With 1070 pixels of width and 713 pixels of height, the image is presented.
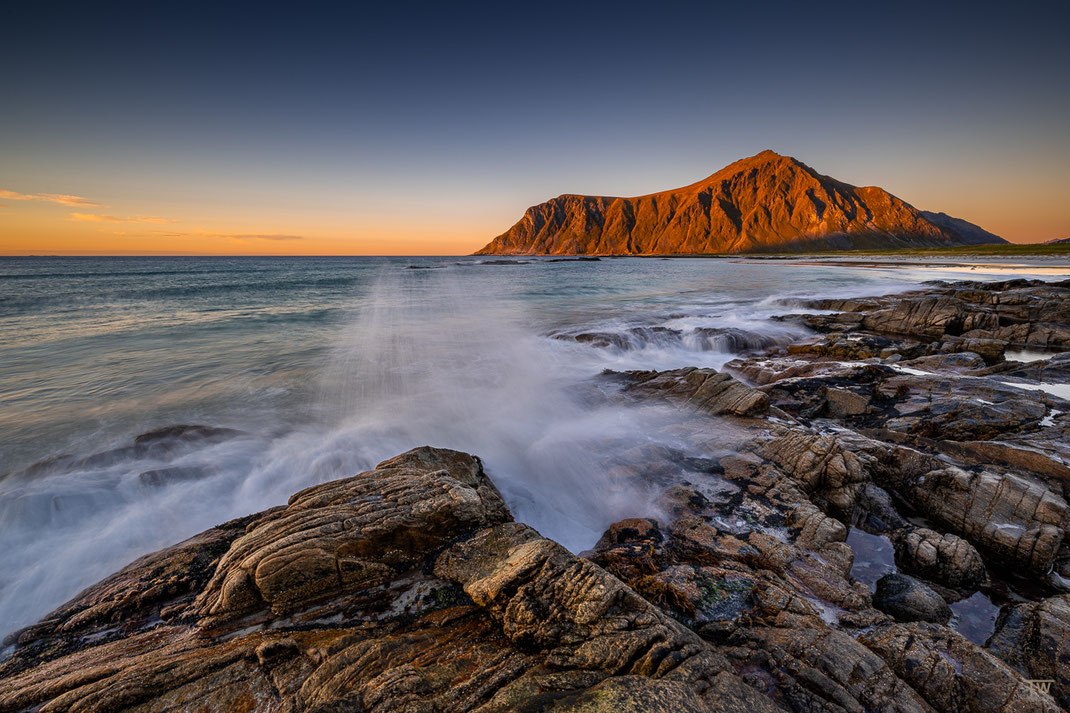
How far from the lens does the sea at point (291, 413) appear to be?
5.70m

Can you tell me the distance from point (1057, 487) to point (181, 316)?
34021mm

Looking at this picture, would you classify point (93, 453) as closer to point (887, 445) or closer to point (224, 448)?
point (224, 448)

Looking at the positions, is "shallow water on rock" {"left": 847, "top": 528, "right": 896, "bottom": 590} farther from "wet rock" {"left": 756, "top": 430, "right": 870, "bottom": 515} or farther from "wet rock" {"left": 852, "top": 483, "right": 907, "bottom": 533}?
"wet rock" {"left": 756, "top": 430, "right": 870, "bottom": 515}

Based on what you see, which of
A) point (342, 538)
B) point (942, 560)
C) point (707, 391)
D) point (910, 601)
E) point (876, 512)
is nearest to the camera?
point (342, 538)

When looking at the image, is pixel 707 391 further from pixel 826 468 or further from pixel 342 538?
pixel 342 538

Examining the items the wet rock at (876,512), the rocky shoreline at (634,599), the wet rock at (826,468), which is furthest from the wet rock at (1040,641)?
the wet rock at (826,468)

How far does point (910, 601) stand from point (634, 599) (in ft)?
10.6

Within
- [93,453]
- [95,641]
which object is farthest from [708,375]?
[93,453]

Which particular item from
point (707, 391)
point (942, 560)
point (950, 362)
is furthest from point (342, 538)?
point (950, 362)

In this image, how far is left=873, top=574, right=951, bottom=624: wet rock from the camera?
3842 millimetres

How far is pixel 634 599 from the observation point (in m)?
3.00

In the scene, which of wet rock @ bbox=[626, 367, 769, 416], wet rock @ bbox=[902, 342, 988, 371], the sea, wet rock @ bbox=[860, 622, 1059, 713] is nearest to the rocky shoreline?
wet rock @ bbox=[860, 622, 1059, 713]

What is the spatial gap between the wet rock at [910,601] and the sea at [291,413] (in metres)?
2.63

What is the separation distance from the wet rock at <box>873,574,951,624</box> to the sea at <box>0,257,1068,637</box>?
104 inches
